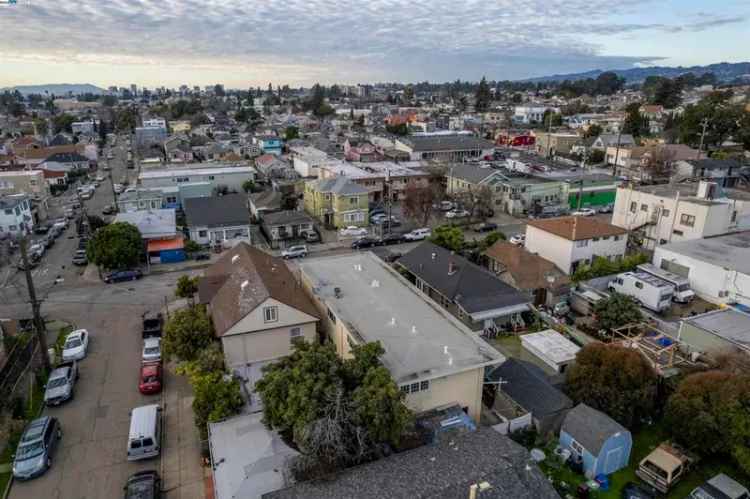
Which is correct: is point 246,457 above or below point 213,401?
below

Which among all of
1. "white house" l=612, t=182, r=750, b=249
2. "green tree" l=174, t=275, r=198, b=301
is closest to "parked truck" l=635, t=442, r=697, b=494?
"green tree" l=174, t=275, r=198, b=301

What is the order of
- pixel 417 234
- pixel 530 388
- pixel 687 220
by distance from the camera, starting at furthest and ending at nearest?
pixel 417 234 < pixel 687 220 < pixel 530 388

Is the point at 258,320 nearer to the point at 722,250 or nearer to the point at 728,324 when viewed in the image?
the point at 728,324

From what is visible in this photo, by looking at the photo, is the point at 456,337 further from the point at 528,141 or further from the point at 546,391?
the point at 528,141

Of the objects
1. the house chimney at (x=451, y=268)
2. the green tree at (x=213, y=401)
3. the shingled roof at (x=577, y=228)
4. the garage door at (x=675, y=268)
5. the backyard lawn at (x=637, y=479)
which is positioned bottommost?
the backyard lawn at (x=637, y=479)

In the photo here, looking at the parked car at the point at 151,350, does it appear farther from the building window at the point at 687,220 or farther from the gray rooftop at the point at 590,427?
the building window at the point at 687,220

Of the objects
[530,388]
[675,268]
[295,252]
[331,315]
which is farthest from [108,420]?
[675,268]

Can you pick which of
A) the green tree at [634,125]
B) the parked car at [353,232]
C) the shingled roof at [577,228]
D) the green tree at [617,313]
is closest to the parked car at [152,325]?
the parked car at [353,232]

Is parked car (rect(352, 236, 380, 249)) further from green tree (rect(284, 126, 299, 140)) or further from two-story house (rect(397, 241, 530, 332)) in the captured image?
green tree (rect(284, 126, 299, 140))
